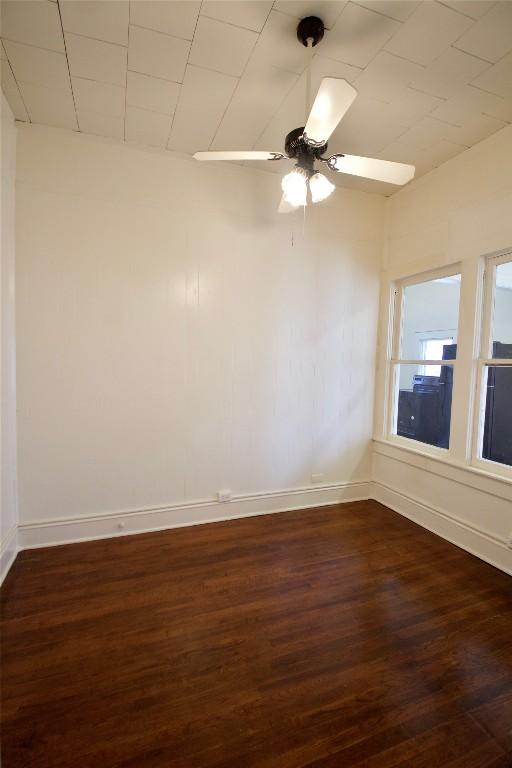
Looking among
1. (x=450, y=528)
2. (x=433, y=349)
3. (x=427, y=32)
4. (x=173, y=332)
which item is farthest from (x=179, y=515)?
(x=427, y=32)

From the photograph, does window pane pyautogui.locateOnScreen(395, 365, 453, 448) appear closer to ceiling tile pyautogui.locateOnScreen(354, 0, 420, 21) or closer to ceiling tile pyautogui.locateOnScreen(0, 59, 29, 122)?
ceiling tile pyautogui.locateOnScreen(354, 0, 420, 21)

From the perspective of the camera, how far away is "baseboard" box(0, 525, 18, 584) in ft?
6.80

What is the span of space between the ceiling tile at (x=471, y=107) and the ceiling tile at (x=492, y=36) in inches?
9.1

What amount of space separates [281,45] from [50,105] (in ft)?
4.97

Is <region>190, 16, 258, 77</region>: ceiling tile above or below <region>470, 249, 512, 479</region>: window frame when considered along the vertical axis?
above

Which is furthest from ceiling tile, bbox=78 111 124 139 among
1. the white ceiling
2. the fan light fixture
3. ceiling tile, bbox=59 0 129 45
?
the fan light fixture

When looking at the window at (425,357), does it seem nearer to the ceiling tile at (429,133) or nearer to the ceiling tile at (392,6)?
the ceiling tile at (429,133)

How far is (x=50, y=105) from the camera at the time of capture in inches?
83.6

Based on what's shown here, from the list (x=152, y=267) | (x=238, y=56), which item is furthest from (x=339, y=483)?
(x=238, y=56)

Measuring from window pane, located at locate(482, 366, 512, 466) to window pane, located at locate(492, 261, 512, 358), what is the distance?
0.15 m

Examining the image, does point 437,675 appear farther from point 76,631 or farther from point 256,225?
point 256,225

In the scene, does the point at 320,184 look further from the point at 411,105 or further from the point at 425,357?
the point at 425,357

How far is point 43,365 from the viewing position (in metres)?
2.39

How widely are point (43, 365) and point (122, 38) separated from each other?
6.41 feet
